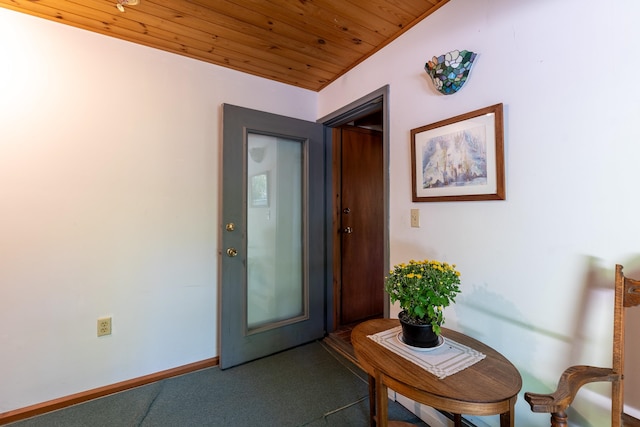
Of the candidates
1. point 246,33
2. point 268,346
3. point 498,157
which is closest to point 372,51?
point 246,33

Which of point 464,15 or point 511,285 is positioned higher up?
point 464,15

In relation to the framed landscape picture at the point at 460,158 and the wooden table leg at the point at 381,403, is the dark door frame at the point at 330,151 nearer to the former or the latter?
the framed landscape picture at the point at 460,158

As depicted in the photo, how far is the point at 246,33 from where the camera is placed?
1755 millimetres

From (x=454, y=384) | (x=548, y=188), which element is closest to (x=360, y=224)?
(x=548, y=188)

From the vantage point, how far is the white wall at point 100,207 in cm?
157

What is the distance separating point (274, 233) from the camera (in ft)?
7.71

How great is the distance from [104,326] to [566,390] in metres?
2.30

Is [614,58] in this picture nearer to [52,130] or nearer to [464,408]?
[464,408]

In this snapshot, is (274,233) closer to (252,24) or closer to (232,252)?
(232,252)

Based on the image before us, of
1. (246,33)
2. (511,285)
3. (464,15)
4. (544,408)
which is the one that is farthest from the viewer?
(246,33)

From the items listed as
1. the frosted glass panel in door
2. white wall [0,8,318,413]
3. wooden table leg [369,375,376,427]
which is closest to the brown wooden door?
the frosted glass panel in door

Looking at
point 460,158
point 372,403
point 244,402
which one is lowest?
point 244,402

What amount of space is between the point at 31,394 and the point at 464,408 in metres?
2.27

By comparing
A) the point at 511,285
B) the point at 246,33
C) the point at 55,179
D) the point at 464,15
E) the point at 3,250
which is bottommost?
the point at 511,285
